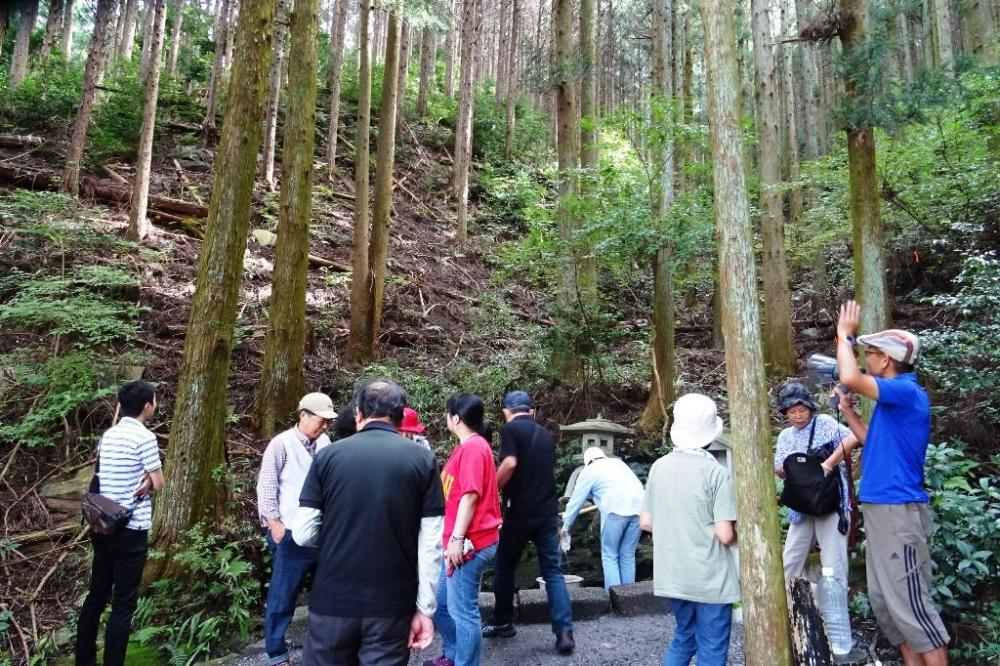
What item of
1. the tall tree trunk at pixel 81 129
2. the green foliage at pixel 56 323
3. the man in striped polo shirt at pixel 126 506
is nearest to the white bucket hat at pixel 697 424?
the man in striped polo shirt at pixel 126 506

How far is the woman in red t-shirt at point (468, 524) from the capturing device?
3826 mm

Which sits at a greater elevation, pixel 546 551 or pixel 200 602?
pixel 546 551

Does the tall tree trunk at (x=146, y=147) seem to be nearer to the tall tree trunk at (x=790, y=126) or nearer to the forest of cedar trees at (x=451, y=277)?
the forest of cedar trees at (x=451, y=277)

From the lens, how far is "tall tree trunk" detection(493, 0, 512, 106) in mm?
27492

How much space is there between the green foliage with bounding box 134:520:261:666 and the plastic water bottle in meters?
4.85

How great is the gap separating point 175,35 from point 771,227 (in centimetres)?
2153

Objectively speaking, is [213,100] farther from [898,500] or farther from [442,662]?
[898,500]

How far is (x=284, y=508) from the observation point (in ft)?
13.9

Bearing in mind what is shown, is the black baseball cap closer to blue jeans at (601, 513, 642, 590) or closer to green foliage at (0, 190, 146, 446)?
blue jeans at (601, 513, 642, 590)

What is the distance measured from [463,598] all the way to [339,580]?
1404mm

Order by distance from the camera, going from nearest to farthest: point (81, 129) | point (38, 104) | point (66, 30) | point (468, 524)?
1. point (468, 524)
2. point (81, 129)
3. point (38, 104)
4. point (66, 30)

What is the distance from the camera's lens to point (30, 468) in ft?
25.0

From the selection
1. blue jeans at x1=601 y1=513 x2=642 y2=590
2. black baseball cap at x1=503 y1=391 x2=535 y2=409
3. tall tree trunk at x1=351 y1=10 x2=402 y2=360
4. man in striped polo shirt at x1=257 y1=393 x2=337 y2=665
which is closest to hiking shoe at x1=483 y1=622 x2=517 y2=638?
blue jeans at x1=601 y1=513 x2=642 y2=590

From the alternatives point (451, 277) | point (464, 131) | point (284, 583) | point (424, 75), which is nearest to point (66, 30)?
point (424, 75)
